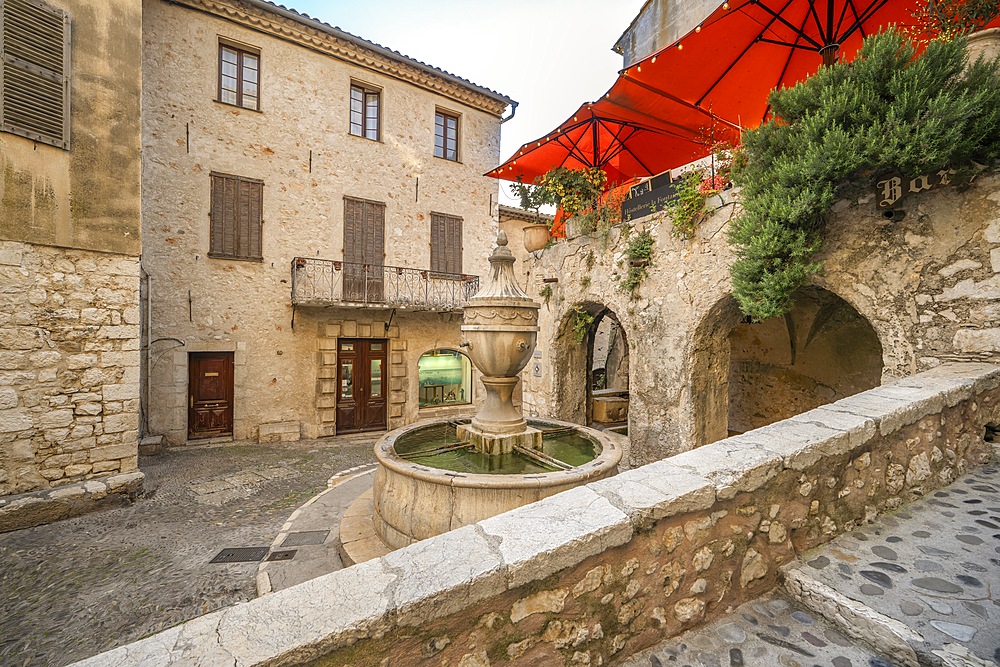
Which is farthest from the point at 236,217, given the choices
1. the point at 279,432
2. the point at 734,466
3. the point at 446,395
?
the point at 734,466

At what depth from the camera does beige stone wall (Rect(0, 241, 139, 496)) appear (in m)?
4.73

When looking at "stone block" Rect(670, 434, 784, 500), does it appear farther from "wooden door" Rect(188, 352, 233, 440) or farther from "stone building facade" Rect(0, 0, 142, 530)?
"wooden door" Rect(188, 352, 233, 440)

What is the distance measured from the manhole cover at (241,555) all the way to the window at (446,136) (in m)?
9.45

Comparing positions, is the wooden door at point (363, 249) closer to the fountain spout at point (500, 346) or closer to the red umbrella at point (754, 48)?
the fountain spout at point (500, 346)

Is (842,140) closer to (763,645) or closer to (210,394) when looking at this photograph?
(763,645)

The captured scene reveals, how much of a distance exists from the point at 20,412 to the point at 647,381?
7716 mm

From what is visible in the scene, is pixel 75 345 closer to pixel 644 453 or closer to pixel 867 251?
pixel 644 453

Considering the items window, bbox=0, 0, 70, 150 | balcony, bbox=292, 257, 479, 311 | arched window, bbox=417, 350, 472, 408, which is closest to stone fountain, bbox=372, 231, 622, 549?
balcony, bbox=292, 257, 479, 311

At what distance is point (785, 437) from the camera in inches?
82.6

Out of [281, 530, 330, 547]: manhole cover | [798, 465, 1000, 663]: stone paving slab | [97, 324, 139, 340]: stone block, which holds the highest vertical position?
[97, 324, 139, 340]: stone block

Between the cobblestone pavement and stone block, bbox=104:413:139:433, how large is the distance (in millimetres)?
945

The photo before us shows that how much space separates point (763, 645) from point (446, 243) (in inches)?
400

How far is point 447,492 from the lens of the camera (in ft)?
10.6

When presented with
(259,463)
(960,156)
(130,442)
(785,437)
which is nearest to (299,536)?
(130,442)
